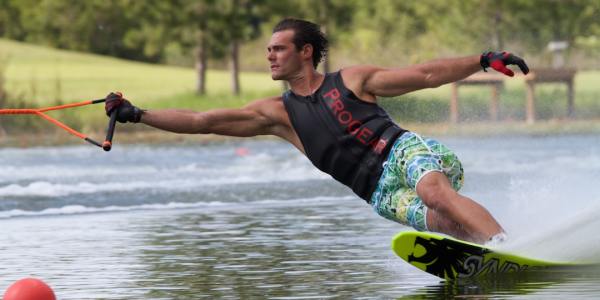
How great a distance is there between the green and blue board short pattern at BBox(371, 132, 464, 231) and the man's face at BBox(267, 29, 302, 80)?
750 millimetres

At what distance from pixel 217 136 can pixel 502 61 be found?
26792 millimetres

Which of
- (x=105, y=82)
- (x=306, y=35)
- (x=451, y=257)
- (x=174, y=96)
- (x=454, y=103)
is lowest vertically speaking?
(x=451, y=257)

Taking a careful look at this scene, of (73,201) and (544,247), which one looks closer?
(544,247)

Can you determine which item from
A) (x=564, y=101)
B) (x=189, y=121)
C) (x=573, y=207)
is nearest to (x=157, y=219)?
(x=573, y=207)

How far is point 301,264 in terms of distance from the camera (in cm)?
937

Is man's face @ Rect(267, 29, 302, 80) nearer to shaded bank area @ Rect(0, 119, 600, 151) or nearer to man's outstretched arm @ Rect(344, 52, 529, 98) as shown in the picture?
man's outstretched arm @ Rect(344, 52, 529, 98)

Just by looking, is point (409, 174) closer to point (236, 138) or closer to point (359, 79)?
point (359, 79)

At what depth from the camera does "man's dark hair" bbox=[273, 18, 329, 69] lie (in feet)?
27.8

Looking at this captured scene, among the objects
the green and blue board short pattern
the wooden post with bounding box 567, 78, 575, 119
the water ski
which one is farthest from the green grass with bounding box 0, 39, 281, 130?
the water ski

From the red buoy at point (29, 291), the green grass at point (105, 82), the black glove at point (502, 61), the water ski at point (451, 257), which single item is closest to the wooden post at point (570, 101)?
the green grass at point (105, 82)

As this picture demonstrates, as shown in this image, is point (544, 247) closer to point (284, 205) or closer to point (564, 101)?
point (284, 205)

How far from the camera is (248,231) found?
1190cm

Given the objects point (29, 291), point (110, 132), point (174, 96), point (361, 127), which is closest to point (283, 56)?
point (361, 127)

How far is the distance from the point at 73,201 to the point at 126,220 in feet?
8.38
